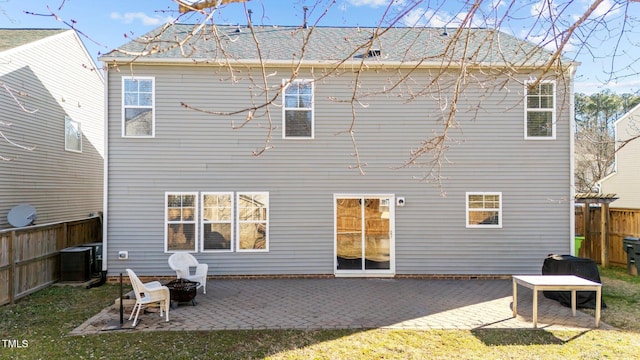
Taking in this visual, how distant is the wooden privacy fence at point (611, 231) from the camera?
33.6 feet

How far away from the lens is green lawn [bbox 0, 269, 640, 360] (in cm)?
484

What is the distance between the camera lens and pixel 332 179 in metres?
9.30

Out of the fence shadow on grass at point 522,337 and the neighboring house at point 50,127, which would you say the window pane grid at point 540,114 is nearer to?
the fence shadow on grass at point 522,337

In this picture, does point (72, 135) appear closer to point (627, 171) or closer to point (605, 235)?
point (605, 235)

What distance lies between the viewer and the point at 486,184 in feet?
30.6

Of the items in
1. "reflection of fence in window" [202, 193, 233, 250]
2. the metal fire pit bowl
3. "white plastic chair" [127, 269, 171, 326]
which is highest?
"reflection of fence in window" [202, 193, 233, 250]

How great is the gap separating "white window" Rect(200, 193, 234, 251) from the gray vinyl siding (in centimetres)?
22

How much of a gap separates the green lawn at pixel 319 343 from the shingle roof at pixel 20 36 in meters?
8.01

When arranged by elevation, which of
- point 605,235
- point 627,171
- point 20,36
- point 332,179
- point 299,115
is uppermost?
point 20,36

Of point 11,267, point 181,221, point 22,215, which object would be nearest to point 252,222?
point 181,221

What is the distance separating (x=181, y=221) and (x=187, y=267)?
1385 mm

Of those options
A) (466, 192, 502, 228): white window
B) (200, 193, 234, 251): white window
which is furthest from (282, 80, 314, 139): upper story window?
(466, 192, 502, 228): white window

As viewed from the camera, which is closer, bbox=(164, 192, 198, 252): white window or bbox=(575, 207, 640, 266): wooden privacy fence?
bbox=(164, 192, 198, 252): white window

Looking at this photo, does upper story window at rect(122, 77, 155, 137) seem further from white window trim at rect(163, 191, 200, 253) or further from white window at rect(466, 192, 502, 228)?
white window at rect(466, 192, 502, 228)
